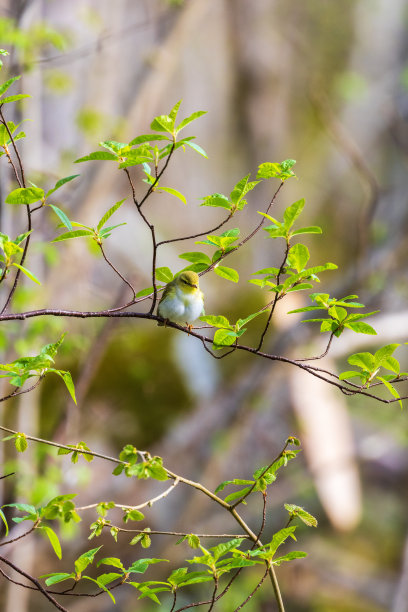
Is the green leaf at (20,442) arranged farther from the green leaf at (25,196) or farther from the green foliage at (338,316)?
the green foliage at (338,316)

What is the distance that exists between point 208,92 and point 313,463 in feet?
20.6

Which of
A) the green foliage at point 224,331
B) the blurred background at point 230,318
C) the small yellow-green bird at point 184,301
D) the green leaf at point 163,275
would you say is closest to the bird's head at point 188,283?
the small yellow-green bird at point 184,301

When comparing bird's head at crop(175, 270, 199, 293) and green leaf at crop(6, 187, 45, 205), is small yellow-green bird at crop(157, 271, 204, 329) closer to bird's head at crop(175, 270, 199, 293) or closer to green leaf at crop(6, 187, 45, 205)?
bird's head at crop(175, 270, 199, 293)

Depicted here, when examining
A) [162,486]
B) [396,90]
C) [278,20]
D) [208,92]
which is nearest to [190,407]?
[162,486]

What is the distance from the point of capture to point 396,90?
6.25m

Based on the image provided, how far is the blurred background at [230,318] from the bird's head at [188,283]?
1.04 m

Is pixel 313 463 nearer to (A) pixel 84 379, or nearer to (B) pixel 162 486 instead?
(B) pixel 162 486

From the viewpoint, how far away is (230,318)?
4336mm

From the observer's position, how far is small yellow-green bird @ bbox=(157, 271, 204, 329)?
1553mm

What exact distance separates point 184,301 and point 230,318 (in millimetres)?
2784

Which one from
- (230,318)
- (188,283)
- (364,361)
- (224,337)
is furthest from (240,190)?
(230,318)

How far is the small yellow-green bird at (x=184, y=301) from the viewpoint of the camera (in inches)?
61.1

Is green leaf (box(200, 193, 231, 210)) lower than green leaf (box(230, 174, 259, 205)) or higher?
lower

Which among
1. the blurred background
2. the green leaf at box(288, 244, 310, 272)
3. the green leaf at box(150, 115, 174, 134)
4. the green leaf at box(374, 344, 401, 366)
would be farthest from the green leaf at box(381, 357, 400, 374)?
the blurred background
